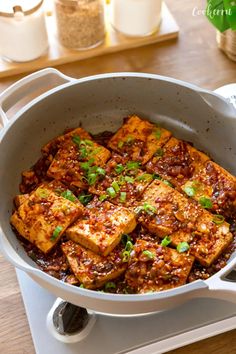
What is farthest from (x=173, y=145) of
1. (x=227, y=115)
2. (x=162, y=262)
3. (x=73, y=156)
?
(x=162, y=262)

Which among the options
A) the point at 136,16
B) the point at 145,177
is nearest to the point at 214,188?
the point at 145,177

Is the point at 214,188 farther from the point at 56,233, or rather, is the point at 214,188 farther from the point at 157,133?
the point at 56,233

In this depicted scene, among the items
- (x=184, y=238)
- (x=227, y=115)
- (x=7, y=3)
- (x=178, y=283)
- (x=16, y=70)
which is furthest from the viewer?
(x=16, y=70)

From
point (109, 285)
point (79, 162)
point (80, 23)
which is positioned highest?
point (80, 23)

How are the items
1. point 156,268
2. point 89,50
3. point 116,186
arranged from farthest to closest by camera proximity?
point 89,50 → point 116,186 → point 156,268

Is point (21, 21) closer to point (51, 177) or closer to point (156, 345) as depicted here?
point (51, 177)

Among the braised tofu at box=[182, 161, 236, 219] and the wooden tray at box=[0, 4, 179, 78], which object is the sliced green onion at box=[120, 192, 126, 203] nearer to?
the braised tofu at box=[182, 161, 236, 219]

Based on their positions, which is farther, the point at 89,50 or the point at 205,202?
the point at 89,50
